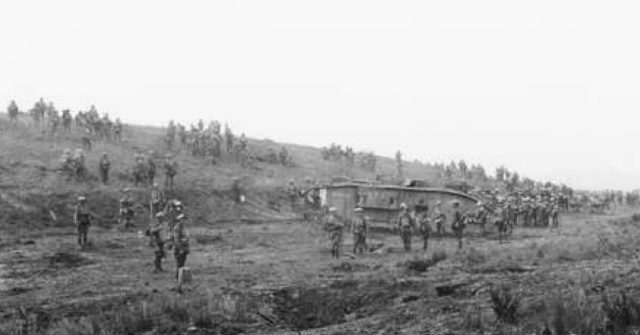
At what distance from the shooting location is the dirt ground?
39.9ft

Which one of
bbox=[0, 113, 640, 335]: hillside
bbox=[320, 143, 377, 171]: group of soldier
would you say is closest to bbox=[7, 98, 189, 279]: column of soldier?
bbox=[0, 113, 640, 335]: hillside

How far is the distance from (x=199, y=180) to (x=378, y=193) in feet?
38.5

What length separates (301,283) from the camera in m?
17.2

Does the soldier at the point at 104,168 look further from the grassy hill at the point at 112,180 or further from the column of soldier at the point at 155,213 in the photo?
the grassy hill at the point at 112,180

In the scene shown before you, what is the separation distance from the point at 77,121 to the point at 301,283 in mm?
38156

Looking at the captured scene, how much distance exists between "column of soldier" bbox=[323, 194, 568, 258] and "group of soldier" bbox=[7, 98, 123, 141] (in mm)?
22326

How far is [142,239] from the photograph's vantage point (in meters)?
27.9

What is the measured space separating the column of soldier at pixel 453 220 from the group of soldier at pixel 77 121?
22326mm

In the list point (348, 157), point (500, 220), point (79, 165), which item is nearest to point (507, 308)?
point (500, 220)

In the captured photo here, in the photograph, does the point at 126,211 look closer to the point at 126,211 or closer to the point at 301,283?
the point at 126,211

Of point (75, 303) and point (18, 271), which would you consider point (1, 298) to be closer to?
point (75, 303)

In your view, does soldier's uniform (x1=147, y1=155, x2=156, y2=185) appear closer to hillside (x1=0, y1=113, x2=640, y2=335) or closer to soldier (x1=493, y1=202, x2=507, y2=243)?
hillside (x1=0, y1=113, x2=640, y2=335)

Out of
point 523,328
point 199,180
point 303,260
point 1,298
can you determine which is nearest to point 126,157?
point 199,180

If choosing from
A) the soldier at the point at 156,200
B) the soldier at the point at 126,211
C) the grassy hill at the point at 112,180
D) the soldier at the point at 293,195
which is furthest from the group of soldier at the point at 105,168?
the soldier at the point at 293,195
